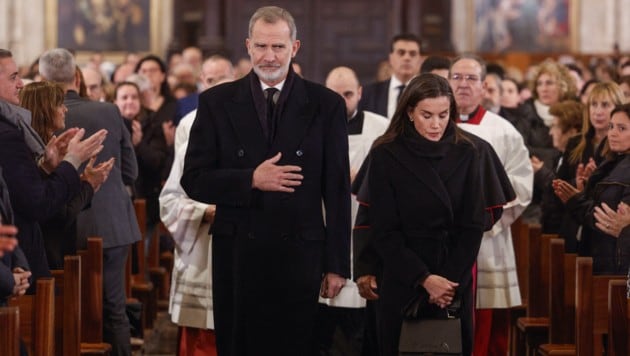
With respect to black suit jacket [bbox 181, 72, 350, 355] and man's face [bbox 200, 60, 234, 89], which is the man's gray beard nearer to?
black suit jacket [bbox 181, 72, 350, 355]

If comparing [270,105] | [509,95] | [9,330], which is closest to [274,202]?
[270,105]

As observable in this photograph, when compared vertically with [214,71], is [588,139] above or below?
below

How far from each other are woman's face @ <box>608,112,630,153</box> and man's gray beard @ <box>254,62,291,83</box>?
268 cm

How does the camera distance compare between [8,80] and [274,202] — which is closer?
[274,202]

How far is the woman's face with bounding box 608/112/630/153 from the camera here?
8.70 m

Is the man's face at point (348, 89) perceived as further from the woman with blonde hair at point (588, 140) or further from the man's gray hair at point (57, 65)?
the man's gray hair at point (57, 65)

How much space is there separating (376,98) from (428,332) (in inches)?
199

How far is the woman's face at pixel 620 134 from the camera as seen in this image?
870cm

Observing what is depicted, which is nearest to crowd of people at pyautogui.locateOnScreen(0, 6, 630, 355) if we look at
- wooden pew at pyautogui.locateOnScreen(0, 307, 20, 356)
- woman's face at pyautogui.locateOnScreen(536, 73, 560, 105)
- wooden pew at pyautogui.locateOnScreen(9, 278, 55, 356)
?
wooden pew at pyautogui.locateOnScreen(9, 278, 55, 356)

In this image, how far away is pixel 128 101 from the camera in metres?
11.8

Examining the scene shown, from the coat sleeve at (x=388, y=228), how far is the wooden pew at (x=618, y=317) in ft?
2.92

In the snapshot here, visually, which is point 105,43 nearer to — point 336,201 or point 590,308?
point 590,308

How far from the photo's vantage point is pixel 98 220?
9219 mm

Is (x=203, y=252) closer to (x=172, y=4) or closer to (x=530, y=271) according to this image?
(x=530, y=271)
